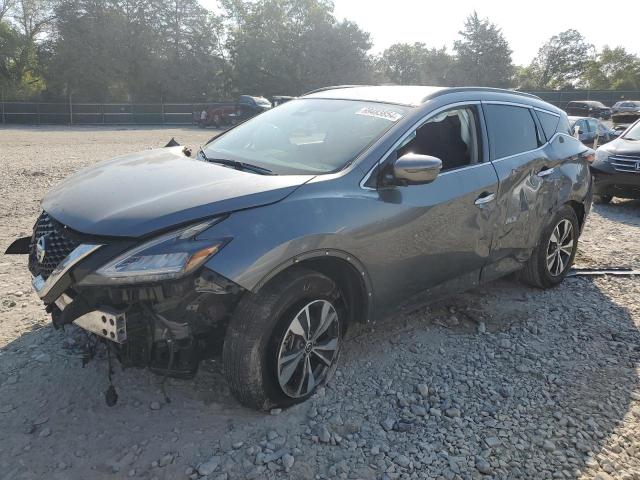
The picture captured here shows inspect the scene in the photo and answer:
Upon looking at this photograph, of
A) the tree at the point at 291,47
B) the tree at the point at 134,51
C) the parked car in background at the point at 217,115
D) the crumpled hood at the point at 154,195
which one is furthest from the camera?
the tree at the point at 291,47

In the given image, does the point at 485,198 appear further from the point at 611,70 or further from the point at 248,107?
the point at 611,70

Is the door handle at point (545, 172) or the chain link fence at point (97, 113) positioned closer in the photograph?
the door handle at point (545, 172)

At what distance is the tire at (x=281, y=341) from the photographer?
2.81 m

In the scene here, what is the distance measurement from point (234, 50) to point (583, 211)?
49.2 metres

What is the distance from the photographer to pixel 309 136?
3.78 meters

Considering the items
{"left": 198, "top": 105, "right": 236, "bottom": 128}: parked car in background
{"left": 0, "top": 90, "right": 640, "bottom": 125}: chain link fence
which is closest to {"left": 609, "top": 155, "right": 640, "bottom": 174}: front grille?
{"left": 198, "top": 105, "right": 236, "bottom": 128}: parked car in background

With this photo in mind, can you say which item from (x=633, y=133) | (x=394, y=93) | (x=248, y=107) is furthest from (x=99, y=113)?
(x=394, y=93)

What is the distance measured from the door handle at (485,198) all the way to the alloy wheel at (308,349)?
4.67 feet

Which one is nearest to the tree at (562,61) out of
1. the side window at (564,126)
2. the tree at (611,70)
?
the tree at (611,70)

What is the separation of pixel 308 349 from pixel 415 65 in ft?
244

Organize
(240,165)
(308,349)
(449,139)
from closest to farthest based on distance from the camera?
(308,349), (240,165), (449,139)

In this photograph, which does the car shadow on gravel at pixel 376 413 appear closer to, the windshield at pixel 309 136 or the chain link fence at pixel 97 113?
the windshield at pixel 309 136

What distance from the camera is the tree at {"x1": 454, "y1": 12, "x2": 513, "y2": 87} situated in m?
63.8

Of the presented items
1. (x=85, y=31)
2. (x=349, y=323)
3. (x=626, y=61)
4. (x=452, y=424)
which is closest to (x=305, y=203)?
(x=349, y=323)
